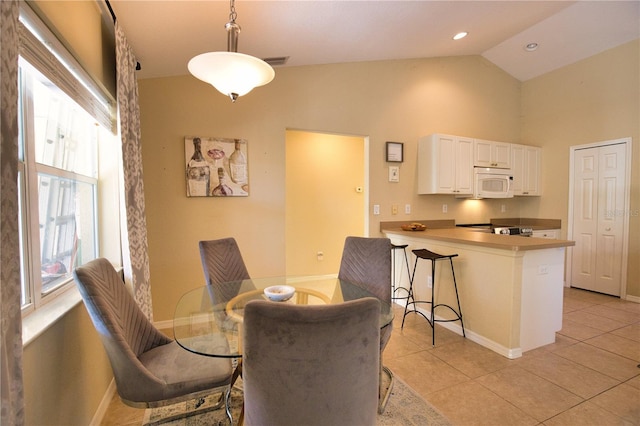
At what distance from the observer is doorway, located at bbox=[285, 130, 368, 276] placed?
15.2 feet

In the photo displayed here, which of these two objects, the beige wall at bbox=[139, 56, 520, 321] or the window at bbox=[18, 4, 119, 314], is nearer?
the window at bbox=[18, 4, 119, 314]

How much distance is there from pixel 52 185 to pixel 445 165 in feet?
12.8

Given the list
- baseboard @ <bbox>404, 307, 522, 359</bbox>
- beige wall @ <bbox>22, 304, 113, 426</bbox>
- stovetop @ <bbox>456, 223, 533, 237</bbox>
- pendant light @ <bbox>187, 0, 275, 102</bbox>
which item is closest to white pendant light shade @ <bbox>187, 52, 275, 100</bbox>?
pendant light @ <bbox>187, 0, 275, 102</bbox>

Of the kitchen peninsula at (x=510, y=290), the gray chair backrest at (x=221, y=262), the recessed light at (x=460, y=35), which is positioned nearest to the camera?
the gray chair backrest at (x=221, y=262)

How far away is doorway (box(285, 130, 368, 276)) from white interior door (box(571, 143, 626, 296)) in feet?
10.4

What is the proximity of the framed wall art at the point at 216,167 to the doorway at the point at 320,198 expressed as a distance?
1.50 m

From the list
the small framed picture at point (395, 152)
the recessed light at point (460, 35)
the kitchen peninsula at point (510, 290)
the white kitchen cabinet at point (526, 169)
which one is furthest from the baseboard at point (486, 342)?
the recessed light at point (460, 35)

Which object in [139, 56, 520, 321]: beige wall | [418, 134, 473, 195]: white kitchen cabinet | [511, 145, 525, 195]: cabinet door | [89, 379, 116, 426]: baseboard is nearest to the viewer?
[89, 379, 116, 426]: baseboard

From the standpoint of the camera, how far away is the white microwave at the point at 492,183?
13.6ft

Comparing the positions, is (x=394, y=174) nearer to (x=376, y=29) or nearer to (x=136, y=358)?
(x=376, y=29)

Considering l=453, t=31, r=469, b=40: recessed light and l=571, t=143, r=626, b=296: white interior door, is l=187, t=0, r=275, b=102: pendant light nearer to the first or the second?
l=453, t=31, r=469, b=40: recessed light

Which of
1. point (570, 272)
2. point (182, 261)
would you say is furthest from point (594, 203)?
point (182, 261)

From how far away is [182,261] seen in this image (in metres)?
2.99

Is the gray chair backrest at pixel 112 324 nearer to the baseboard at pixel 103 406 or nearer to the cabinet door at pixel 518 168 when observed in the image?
the baseboard at pixel 103 406
